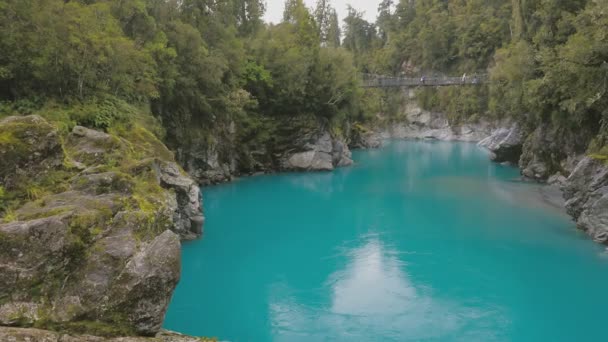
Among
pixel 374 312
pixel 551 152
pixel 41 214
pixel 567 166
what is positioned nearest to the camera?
pixel 41 214

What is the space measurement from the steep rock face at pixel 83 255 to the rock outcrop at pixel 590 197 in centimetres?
1429

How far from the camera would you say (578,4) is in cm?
2392

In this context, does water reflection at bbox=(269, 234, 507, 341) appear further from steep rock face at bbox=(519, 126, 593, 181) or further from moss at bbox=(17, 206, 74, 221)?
steep rock face at bbox=(519, 126, 593, 181)

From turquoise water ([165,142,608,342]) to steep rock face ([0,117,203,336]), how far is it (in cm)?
345

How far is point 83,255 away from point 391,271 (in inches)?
365

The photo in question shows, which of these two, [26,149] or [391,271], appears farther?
[391,271]

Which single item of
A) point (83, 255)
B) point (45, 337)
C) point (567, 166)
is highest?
point (83, 255)

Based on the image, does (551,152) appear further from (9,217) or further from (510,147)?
(9,217)

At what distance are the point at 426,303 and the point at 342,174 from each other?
22.5 m

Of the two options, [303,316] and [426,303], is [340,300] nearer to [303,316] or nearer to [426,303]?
[303,316]

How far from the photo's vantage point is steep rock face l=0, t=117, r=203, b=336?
6.43 metres

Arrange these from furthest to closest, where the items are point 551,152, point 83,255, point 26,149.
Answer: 1. point 551,152
2. point 26,149
3. point 83,255

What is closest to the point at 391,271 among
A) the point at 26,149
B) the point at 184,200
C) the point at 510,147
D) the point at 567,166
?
the point at 184,200

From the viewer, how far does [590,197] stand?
16.2 meters
